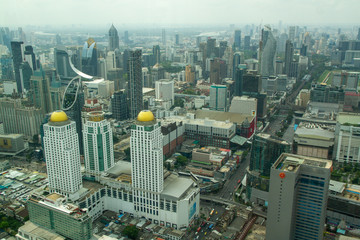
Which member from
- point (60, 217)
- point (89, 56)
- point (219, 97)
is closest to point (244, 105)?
point (219, 97)

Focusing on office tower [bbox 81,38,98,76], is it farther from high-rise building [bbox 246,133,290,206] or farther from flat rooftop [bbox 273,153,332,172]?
flat rooftop [bbox 273,153,332,172]

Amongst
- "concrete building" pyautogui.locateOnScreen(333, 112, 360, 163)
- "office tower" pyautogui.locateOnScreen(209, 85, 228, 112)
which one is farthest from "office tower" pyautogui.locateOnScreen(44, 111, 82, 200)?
"office tower" pyautogui.locateOnScreen(209, 85, 228, 112)

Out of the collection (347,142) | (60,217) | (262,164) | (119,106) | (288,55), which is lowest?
(347,142)

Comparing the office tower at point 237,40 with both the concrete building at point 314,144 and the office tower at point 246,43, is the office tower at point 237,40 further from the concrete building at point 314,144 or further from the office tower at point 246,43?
the concrete building at point 314,144

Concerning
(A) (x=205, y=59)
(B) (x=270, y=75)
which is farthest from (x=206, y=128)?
(A) (x=205, y=59)

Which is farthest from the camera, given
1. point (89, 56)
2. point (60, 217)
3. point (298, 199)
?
point (89, 56)

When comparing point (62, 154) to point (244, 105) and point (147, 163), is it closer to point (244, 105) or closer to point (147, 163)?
point (147, 163)
